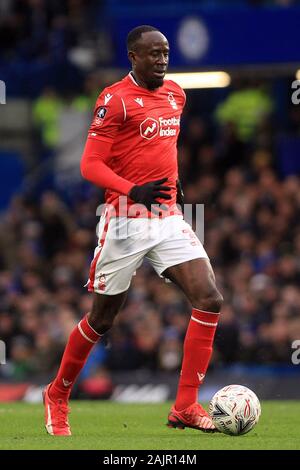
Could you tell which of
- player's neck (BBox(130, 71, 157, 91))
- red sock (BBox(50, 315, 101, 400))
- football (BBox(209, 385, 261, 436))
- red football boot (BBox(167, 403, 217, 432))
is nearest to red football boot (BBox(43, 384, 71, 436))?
red sock (BBox(50, 315, 101, 400))

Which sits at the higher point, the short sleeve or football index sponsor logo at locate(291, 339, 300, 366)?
the short sleeve

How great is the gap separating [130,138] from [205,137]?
10.6 meters

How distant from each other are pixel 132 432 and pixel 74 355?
27.5 inches

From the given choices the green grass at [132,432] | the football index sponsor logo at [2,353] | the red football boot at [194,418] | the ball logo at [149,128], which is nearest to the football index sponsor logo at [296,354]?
the green grass at [132,432]

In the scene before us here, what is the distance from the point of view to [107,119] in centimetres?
861

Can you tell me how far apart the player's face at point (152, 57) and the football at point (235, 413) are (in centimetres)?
217

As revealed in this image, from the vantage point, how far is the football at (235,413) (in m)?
8.45

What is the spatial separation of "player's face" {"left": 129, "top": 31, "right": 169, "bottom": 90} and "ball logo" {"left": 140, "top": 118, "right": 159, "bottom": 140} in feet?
0.90

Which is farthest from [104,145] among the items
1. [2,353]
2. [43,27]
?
[43,27]

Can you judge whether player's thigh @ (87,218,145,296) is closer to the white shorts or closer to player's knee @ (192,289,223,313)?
the white shorts

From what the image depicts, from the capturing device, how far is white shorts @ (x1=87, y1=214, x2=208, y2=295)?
8695 mm

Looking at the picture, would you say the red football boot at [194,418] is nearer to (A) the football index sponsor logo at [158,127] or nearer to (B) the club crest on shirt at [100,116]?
(A) the football index sponsor logo at [158,127]

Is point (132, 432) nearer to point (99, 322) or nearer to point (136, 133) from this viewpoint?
point (99, 322)

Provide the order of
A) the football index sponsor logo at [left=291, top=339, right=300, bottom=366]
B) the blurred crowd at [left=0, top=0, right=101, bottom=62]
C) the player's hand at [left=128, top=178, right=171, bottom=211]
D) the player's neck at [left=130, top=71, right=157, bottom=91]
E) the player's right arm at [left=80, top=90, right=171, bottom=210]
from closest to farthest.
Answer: the player's hand at [left=128, top=178, right=171, bottom=211], the player's right arm at [left=80, top=90, right=171, bottom=210], the player's neck at [left=130, top=71, right=157, bottom=91], the football index sponsor logo at [left=291, top=339, right=300, bottom=366], the blurred crowd at [left=0, top=0, right=101, bottom=62]
